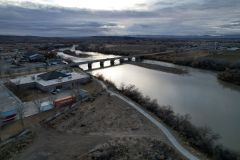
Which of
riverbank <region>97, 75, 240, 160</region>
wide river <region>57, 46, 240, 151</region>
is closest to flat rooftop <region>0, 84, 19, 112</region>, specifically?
riverbank <region>97, 75, 240, 160</region>

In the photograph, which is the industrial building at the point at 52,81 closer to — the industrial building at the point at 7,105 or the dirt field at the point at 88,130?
the industrial building at the point at 7,105

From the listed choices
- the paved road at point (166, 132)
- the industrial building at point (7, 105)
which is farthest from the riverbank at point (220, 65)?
the industrial building at point (7, 105)

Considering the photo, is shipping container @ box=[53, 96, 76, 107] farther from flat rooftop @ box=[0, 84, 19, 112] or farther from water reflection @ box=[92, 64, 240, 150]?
water reflection @ box=[92, 64, 240, 150]

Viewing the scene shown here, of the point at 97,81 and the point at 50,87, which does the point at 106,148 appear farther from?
the point at 97,81

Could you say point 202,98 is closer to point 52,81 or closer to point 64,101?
point 64,101

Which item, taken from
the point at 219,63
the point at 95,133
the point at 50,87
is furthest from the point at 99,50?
the point at 95,133
